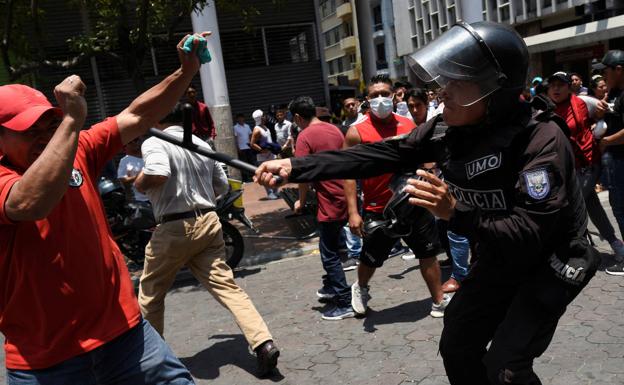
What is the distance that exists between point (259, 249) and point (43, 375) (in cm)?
533

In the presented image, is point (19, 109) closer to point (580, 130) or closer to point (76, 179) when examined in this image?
point (76, 179)

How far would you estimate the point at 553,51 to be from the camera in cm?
2312

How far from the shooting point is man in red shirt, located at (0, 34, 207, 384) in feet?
6.73

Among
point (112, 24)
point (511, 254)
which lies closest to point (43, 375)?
point (511, 254)

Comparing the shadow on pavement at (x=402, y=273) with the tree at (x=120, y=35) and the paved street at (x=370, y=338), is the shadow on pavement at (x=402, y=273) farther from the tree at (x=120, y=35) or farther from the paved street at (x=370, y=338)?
the tree at (x=120, y=35)

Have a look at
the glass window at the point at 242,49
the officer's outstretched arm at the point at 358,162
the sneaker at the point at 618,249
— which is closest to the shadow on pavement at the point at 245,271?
the sneaker at the point at 618,249

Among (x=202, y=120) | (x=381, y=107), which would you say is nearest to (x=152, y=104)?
(x=381, y=107)

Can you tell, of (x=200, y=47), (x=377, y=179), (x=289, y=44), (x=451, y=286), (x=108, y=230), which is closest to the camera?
(x=108, y=230)

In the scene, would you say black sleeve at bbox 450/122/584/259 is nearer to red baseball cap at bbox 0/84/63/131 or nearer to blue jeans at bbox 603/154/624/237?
red baseball cap at bbox 0/84/63/131

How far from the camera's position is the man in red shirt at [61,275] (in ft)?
6.73

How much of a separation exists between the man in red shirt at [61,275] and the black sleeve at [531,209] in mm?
1383

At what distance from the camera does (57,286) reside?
7.46ft

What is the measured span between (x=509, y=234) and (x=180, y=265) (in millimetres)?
2673

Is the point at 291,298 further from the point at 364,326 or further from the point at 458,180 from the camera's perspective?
the point at 458,180
